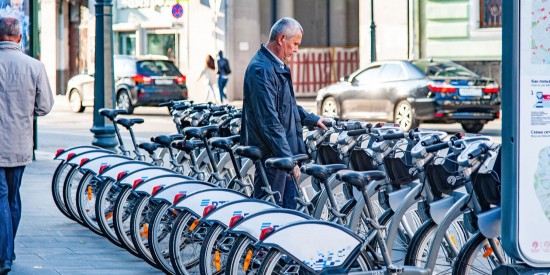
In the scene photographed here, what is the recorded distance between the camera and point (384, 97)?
2303cm

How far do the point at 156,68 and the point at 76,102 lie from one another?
273 cm

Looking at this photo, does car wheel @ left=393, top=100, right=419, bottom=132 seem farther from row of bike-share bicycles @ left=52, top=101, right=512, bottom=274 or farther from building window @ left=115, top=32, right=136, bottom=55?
building window @ left=115, top=32, right=136, bottom=55

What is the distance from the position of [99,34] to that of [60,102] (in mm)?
24385

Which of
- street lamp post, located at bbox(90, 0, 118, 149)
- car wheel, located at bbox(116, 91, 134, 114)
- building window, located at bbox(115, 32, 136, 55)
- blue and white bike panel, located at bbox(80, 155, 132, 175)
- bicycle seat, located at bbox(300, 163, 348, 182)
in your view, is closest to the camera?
bicycle seat, located at bbox(300, 163, 348, 182)

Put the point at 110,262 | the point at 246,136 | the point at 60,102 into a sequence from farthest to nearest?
the point at 60,102 < the point at 110,262 < the point at 246,136

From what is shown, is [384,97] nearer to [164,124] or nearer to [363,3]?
[164,124]

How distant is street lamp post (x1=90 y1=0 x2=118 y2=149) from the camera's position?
14281 millimetres

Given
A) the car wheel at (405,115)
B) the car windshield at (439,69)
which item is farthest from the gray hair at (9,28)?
the car windshield at (439,69)

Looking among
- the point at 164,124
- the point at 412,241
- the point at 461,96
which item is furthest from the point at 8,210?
the point at 164,124

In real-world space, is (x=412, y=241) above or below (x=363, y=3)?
below

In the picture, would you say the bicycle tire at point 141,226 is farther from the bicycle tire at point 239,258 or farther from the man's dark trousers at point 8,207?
the bicycle tire at point 239,258

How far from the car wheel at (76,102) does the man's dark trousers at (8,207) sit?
948 inches

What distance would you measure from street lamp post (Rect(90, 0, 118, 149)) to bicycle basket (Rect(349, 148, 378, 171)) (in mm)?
6942

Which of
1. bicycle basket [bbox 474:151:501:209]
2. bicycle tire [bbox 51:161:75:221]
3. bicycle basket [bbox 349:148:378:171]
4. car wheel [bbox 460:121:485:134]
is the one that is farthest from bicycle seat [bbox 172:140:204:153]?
car wheel [bbox 460:121:485:134]
